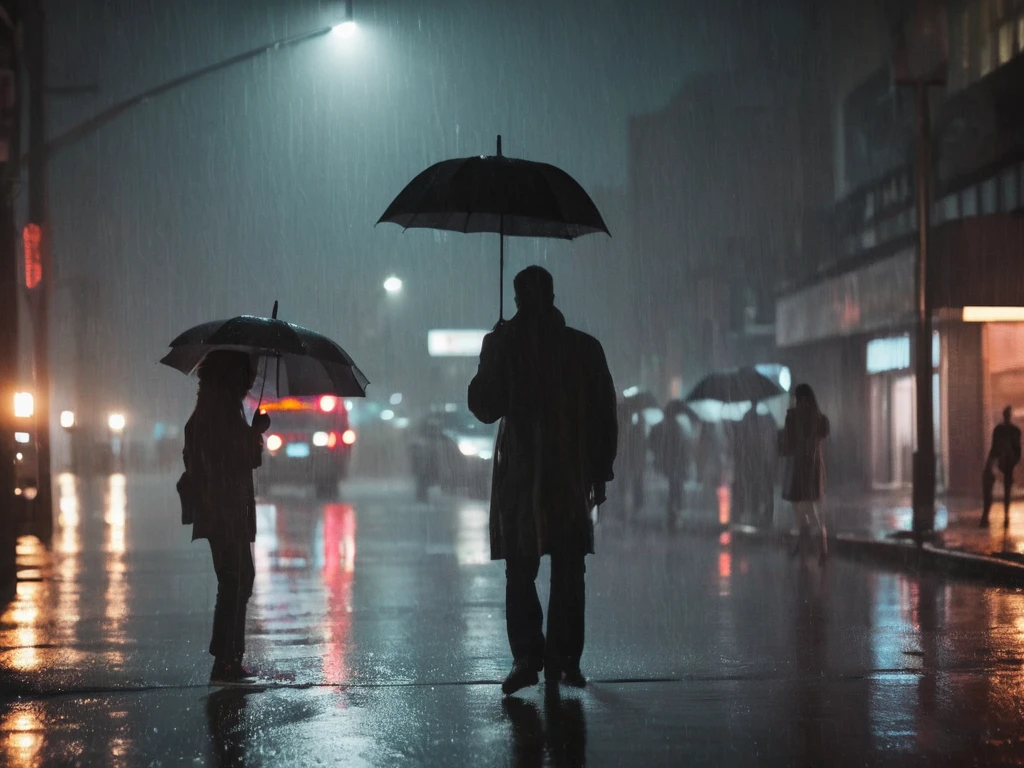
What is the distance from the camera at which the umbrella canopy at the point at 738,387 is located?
21797 mm

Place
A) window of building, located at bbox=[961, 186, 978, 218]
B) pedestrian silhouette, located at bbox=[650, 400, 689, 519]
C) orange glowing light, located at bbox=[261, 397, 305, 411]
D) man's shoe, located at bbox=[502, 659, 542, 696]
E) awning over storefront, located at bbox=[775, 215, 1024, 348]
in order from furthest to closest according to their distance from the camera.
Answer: window of building, located at bbox=[961, 186, 978, 218] < orange glowing light, located at bbox=[261, 397, 305, 411] < awning over storefront, located at bbox=[775, 215, 1024, 348] < pedestrian silhouette, located at bbox=[650, 400, 689, 519] < man's shoe, located at bbox=[502, 659, 542, 696]

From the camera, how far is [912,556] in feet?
49.9

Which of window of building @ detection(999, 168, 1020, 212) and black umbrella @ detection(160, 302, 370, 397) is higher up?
window of building @ detection(999, 168, 1020, 212)

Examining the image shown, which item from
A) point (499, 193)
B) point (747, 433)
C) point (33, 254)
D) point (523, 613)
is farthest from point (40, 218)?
point (523, 613)

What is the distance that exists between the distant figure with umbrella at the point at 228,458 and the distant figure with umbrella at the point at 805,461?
8.71 m

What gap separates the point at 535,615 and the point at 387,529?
42.6 ft

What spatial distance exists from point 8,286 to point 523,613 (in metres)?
8.75

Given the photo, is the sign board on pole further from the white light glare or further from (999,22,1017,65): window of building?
the white light glare

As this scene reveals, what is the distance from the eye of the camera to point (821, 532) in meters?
15.3

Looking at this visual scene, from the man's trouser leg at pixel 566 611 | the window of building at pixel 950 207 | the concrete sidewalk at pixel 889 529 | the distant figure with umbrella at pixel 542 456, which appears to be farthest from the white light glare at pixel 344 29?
the window of building at pixel 950 207

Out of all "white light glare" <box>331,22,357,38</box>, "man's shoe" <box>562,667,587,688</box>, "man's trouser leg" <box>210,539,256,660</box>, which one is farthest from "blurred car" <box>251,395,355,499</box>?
"man's shoe" <box>562,667,587,688</box>

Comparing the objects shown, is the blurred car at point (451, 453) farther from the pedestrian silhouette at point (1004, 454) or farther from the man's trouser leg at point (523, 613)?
the man's trouser leg at point (523, 613)

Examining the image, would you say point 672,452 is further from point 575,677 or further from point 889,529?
point 575,677

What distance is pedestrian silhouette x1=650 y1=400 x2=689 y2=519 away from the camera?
21212mm
